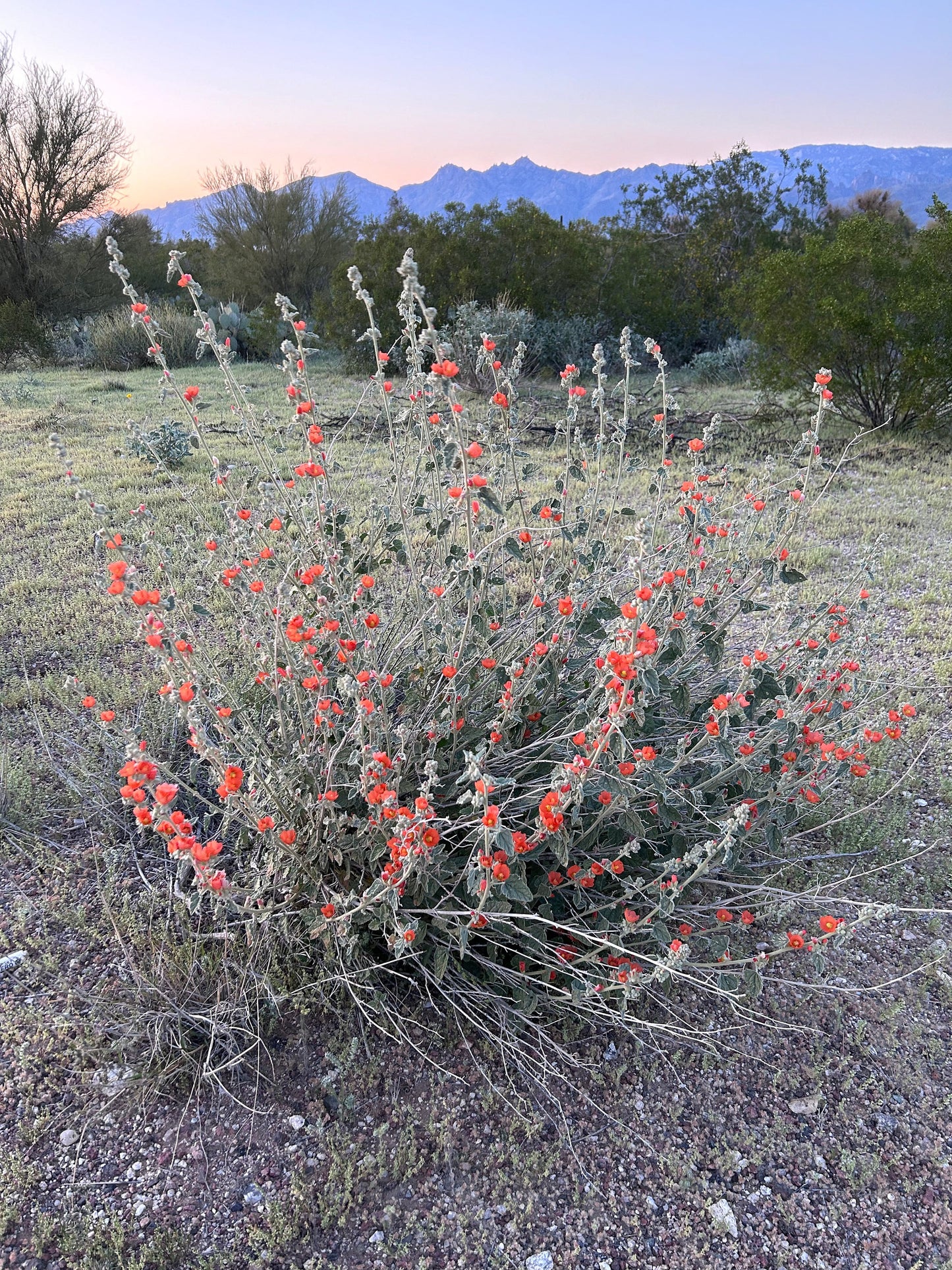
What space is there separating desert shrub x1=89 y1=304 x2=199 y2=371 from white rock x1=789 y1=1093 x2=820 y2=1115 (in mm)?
11648

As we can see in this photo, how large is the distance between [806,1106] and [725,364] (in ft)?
34.5

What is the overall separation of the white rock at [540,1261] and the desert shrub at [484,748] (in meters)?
0.44

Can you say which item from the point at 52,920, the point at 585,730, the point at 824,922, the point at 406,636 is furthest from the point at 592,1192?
the point at 52,920

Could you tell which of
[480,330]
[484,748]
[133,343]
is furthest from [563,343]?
[484,748]

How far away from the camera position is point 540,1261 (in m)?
1.41

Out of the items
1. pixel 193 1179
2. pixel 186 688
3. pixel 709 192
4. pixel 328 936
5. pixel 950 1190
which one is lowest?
pixel 950 1190

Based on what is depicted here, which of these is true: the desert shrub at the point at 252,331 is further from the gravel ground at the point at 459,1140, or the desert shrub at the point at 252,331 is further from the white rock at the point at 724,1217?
the white rock at the point at 724,1217

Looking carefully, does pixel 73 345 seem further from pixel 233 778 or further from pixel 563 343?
pixel 233 778

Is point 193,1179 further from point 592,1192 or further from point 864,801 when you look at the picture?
point 864,801

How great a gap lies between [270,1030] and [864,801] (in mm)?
2107

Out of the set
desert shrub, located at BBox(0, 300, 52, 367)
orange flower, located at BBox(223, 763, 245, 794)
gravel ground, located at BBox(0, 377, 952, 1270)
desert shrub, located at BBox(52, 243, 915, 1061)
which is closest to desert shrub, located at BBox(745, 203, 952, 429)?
desert shrub, located at BBox(52, 243, 915, 1061)

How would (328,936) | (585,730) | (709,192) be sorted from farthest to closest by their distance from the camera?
(709,192) < (328,936) < (585,730)

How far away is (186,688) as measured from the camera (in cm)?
128

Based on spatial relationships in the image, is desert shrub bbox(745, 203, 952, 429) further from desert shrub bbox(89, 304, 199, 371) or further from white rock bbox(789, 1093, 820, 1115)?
desert shrub bbox(89, 304, 199, 371)
